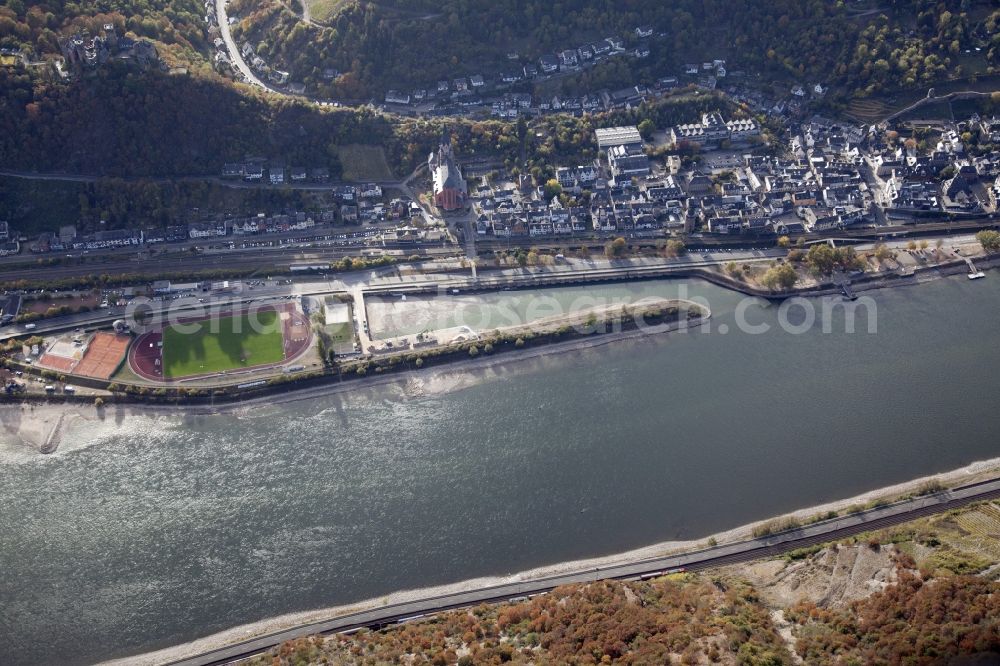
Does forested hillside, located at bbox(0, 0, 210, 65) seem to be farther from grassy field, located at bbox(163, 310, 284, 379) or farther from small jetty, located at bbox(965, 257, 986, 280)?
small jetty, located at bbox(965, 257, 986, 280)

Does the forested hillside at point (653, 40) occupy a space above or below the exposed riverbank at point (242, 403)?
above

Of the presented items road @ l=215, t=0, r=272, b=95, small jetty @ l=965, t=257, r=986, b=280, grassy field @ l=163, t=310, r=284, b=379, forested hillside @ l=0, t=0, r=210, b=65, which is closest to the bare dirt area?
small jetty @ l=965, t=257, r=986, b=280

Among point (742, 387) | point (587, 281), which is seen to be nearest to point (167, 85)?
point (587, 281)

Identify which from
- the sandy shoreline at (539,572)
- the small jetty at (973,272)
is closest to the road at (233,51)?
the sandy shoreline at (539,572)

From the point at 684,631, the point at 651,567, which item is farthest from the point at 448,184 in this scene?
the point at 684,631

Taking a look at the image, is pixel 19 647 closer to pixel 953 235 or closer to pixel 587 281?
pixel 587 281

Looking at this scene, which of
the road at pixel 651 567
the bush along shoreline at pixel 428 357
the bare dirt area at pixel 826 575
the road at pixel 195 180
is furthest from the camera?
the road at pixel 195 180

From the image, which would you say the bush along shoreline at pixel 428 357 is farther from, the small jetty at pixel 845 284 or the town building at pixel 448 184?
the town building at pixel 448 184

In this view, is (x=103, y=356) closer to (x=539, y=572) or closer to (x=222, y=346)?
(x=222, y=346)
